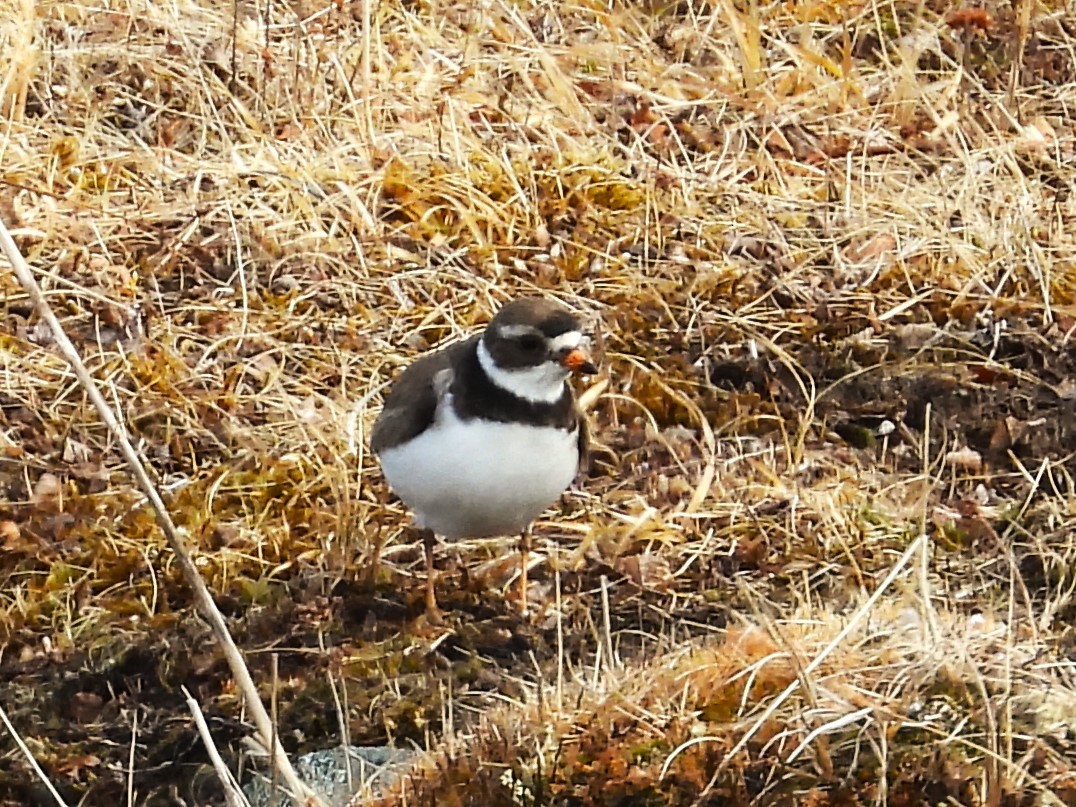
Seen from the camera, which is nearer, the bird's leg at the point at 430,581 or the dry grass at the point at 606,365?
the dry grass at the point at 606,365

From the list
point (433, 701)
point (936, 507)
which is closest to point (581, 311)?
point (936, 507)

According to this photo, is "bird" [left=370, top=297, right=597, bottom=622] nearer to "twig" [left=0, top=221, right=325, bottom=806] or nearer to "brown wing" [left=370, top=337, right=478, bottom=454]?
"brown wing" [left=370, top=337, right=478, bottom=454]

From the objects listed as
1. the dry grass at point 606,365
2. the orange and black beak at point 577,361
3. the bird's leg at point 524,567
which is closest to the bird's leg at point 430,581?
the dry grass at point 606,365

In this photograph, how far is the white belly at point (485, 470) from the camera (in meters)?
3.99

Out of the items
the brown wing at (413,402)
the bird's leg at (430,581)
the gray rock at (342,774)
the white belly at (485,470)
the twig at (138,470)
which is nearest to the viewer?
the twig at (138,470)

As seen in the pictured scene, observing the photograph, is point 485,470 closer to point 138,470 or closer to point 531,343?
point 531,343

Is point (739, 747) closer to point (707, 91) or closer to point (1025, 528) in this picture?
point (1025, 528)

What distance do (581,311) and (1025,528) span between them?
1733mm

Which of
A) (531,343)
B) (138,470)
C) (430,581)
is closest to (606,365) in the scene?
(430,581)

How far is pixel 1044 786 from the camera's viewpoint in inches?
132

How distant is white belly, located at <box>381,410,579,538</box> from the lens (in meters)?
3.99

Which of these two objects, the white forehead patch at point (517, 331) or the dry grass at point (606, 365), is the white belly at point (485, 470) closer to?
the white forehead patch at point (517, 331)

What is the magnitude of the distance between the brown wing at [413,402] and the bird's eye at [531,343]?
0.19 meters

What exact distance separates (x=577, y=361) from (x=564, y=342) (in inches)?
2.4
